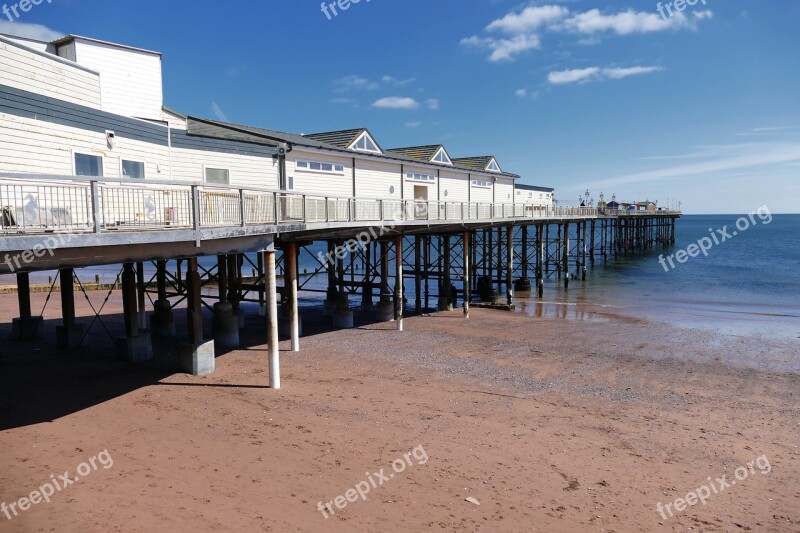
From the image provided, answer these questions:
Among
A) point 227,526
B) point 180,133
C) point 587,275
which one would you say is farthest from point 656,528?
point 587,275

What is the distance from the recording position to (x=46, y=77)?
408 inches

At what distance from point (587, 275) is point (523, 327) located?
2651cm

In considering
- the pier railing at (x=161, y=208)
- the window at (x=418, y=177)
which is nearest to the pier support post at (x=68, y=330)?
the pier railing at (x=161, y=208)

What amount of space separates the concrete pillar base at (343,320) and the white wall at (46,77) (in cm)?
1159

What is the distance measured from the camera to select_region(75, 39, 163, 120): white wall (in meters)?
13.1

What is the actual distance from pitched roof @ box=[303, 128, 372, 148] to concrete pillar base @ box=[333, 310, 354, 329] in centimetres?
668

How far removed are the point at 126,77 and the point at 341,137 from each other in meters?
9.70

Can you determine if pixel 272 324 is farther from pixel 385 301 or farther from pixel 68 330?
pixel 385 301

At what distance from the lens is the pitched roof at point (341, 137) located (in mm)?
21500

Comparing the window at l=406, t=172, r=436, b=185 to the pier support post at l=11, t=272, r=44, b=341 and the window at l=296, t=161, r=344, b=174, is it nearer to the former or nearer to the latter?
the window at l=296, t=161, r=344, b=174

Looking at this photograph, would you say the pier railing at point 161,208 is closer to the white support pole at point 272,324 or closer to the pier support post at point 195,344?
the white support pole at point 272,324

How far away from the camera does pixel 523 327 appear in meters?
21.9

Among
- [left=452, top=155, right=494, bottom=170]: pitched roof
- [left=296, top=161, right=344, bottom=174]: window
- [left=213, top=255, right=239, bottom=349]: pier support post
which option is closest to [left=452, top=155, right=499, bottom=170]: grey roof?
[left=452, top=155, right=494, bottom=170]: pitched roof

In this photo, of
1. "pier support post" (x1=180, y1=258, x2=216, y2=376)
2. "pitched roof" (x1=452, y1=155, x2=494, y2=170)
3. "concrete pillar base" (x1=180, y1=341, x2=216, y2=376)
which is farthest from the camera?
"pitched roof" (x1=452, y1=155, x2=494, y2=170)
